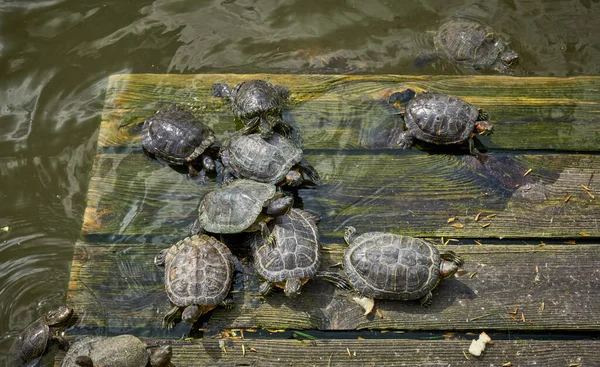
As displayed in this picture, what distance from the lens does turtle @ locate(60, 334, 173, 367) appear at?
329 cm

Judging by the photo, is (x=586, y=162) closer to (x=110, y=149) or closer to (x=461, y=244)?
(x=461, y=244)

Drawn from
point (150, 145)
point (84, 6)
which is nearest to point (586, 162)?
point (150, 145)

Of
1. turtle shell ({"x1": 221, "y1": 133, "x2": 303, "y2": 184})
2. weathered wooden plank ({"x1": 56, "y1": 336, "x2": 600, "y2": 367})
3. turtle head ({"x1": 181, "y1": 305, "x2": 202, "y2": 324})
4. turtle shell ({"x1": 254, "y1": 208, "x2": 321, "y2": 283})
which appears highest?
turtle shell ({"x1": 221, "y1": 133, "x2": 303, "y2": 184})

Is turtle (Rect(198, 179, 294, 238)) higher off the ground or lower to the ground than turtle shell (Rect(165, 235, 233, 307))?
higher

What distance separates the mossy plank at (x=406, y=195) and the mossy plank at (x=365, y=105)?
0.58 ft

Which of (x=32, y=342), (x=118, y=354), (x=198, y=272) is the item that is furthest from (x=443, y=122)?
(x=32, y=342)

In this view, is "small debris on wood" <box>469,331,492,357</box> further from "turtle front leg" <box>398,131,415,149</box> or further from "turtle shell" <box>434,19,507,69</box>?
"turtle shell" <box>434,19,507,69</box>

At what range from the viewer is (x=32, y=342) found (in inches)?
154

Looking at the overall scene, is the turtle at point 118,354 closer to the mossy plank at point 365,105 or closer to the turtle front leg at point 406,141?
the mossy plank at point 365,105

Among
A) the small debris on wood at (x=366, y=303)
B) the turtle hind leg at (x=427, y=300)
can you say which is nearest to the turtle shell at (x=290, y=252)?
the small debris on wood at (x=366, y=303)

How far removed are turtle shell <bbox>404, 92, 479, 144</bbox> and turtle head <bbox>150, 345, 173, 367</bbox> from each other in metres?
2.69

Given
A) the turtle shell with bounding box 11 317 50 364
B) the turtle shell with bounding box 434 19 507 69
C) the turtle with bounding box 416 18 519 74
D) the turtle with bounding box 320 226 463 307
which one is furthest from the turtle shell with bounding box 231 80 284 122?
the turtle shell with bounding box 434 19 507 69

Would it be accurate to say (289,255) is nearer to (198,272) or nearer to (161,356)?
(198,272)

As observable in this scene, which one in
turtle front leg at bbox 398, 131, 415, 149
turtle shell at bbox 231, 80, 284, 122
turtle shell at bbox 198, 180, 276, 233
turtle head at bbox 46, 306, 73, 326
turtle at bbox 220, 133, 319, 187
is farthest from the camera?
turtle front leg at bbox 398, 131, 415, 149
